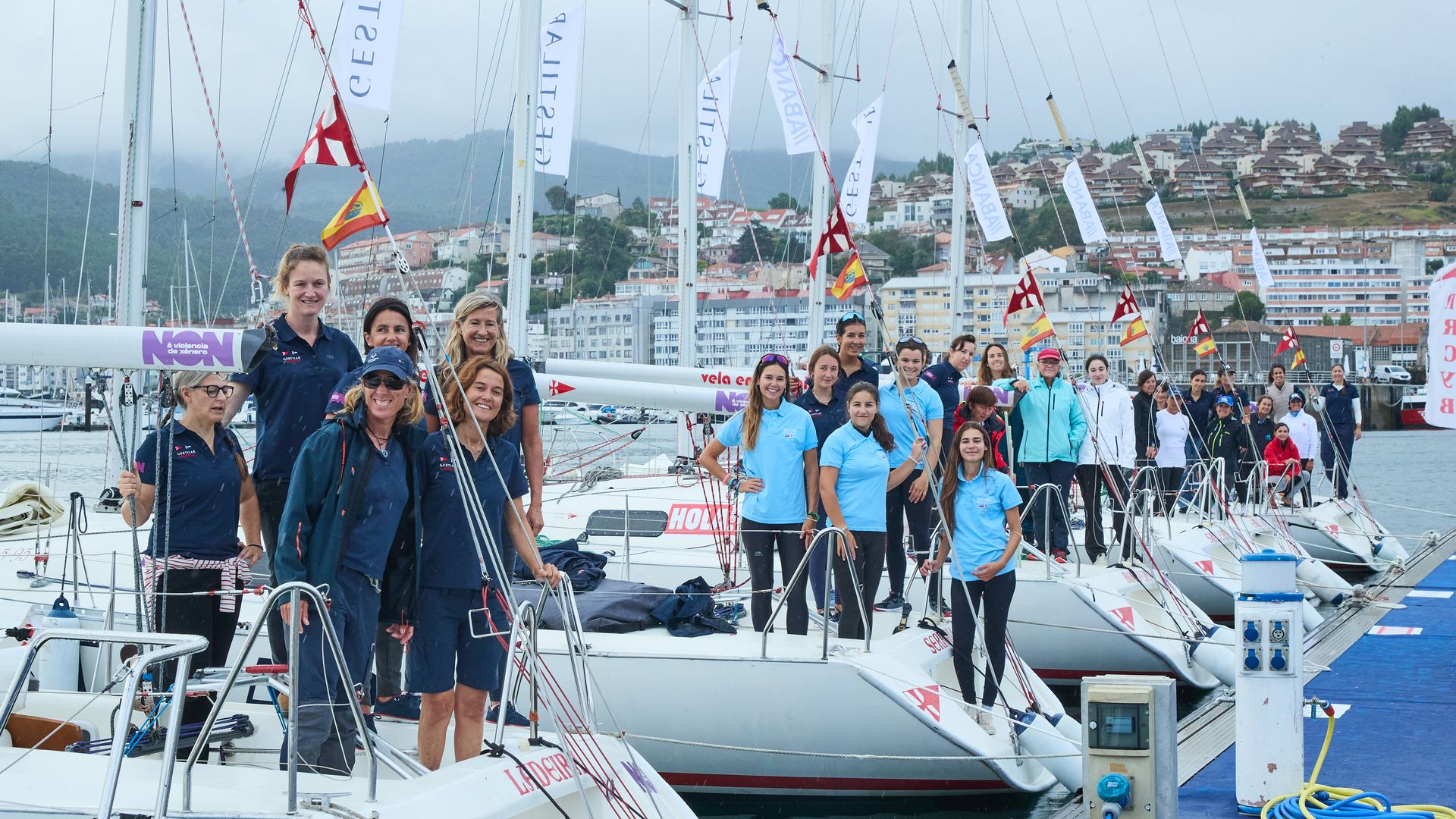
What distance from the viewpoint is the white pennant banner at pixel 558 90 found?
13.6 metres

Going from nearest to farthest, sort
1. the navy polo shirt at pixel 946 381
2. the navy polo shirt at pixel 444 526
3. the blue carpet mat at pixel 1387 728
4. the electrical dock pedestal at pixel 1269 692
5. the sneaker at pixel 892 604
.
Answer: the navy polo shirt at pixel 444 526 < the electrical dock pedestal at pixel 1269 692 < the blue carpet mat at pixel 1387 728 < the sneaker at pixel 892 604 < the navy polo shirt at pixel 946 381

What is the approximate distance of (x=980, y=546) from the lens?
7039 millimetres

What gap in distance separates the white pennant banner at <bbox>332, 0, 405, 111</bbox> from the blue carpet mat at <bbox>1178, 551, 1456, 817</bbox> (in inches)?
308

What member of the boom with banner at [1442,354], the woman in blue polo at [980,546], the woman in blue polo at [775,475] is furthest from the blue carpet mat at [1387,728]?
the woman in blue polo at [775,475]

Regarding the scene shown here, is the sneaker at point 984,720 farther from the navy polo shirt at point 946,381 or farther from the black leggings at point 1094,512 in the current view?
the black leggings at point 1094,512

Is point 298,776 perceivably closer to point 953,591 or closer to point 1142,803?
point 1142,803

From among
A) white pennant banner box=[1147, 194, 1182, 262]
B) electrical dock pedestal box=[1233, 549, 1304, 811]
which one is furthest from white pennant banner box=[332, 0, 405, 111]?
white pennant banner box=[1147, 194, 1182, 262]

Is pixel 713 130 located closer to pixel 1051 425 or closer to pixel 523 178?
pixel 523 178

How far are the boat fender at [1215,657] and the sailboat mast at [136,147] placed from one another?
713 centimetres

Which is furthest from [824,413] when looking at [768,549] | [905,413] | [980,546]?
[980,546]

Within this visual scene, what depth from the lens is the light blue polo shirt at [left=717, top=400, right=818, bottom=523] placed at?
23.4 feet

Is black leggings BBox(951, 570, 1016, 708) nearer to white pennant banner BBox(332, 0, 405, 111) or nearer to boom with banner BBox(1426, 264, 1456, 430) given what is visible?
boom with banner BBox(1426, 264, 1456, 430)

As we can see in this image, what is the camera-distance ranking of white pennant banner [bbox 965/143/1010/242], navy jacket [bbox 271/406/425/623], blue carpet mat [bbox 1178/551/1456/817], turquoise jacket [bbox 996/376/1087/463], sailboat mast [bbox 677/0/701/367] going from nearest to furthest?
navy jacket [bbox 271/406/425/623], blue carpet mat [bbox 1178/551/1456/817], turquoise jacket [bbox 996/376/1087/463], sailboat mast [bbox 677/0/701/367], white pennant banner [bbox 965/143/1010/242]

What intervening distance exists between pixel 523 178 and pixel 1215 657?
6.23 m
